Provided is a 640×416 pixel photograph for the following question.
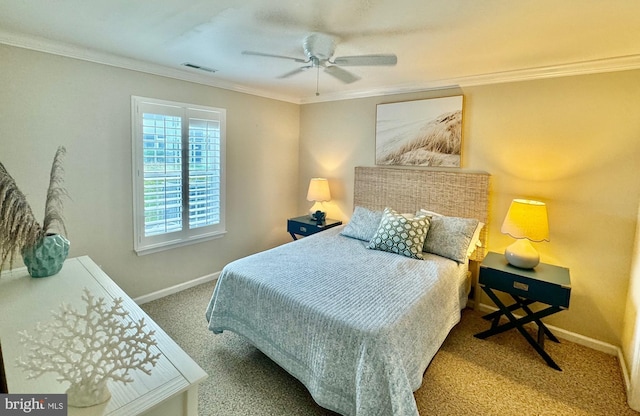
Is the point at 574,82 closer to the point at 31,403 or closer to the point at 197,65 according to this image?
the point at 197,65

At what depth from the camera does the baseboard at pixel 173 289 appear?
3.19 meters

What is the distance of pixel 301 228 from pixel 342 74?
1.94 m

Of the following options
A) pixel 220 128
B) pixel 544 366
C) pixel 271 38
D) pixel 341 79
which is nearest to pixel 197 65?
pixel 220 128

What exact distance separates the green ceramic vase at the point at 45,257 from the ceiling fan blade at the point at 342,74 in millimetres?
2380

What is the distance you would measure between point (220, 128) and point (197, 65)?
31.1 inches

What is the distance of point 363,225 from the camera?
10.9ft

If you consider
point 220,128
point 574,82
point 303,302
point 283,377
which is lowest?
point 283,377

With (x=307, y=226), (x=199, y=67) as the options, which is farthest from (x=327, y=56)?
(x=307, y=226)

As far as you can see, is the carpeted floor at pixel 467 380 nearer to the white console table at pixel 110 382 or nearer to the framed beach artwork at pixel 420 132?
the white console table at pixel 110 382

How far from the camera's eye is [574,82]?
8.61 feet

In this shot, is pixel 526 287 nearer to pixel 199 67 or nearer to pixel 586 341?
pixel 586 341

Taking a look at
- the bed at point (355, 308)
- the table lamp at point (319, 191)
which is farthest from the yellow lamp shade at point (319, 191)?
the bed at point (355, 308)

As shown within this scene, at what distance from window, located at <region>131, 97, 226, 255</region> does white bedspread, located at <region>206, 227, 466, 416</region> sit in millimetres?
1228

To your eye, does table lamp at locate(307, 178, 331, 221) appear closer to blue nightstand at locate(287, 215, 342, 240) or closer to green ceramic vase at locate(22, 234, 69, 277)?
blue nightstand at locate(287, 215, 342, 240)
